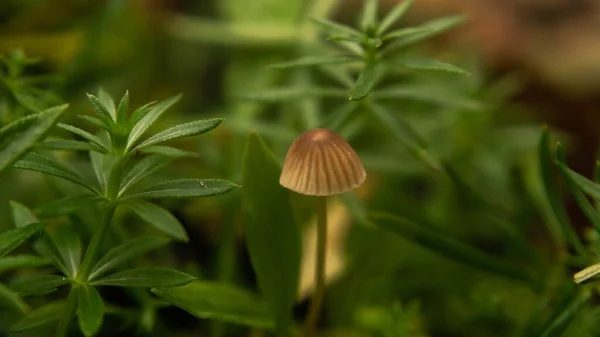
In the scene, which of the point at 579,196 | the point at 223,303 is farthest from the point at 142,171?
the point at 579,196

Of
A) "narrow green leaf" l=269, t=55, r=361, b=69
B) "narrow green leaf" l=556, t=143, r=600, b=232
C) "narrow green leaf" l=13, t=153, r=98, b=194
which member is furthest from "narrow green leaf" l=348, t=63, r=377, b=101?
"narrow green leaf" l=13, t=153, r=98, b=194

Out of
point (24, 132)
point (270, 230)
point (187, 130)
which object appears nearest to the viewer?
point (24, 132)

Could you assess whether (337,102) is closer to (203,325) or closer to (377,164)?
(377,164)

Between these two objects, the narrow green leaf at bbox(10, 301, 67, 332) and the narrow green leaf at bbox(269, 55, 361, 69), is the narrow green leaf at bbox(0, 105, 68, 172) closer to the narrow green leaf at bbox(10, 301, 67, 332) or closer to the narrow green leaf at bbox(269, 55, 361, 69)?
the narrow green leaf at bbox(10, 301, 67, 332)

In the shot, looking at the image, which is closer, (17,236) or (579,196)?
(17,236)

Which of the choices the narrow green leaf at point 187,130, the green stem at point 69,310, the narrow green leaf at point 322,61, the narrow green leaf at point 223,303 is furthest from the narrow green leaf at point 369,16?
the green stem at point 69,310

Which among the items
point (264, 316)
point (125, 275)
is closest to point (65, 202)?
point (125, 275)

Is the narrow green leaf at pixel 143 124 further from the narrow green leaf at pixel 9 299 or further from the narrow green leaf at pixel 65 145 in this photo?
the narrow green leaf at pixel 9 299

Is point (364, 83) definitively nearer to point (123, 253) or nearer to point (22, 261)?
point (123, 253)
